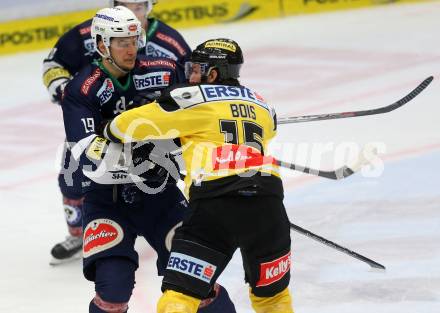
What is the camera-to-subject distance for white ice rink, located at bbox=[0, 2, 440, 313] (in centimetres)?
562

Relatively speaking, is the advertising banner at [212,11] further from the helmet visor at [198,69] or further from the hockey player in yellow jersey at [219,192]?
the hockey player in yellow jersey at [219,192]

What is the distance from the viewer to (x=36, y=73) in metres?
10.8

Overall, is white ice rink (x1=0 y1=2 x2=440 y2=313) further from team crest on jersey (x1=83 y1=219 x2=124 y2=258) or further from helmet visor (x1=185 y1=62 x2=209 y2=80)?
helmet visor (x1=185 y1=62 x2=209 y2=80)

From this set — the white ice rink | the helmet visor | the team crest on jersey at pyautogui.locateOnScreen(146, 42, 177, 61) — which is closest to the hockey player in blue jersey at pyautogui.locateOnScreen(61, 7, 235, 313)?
the helmet visor

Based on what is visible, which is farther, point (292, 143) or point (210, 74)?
point (292, 143)

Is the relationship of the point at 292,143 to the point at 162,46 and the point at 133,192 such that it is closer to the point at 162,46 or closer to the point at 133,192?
the point at 162,46

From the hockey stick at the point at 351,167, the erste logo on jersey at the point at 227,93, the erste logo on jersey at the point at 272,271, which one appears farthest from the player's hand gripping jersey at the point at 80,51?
the erste logo on jersey at the point at 272,271

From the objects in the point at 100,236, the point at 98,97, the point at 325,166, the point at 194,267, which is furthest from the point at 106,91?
the point at 325,166

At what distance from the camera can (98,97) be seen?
15.8 feet

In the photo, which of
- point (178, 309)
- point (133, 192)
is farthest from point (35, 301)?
point (178, 309)

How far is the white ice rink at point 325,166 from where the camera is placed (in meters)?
5.62

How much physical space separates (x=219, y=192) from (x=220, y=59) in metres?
0.54

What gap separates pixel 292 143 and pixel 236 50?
4.04 m

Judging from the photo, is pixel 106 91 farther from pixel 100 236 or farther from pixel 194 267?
pixel 194 267
